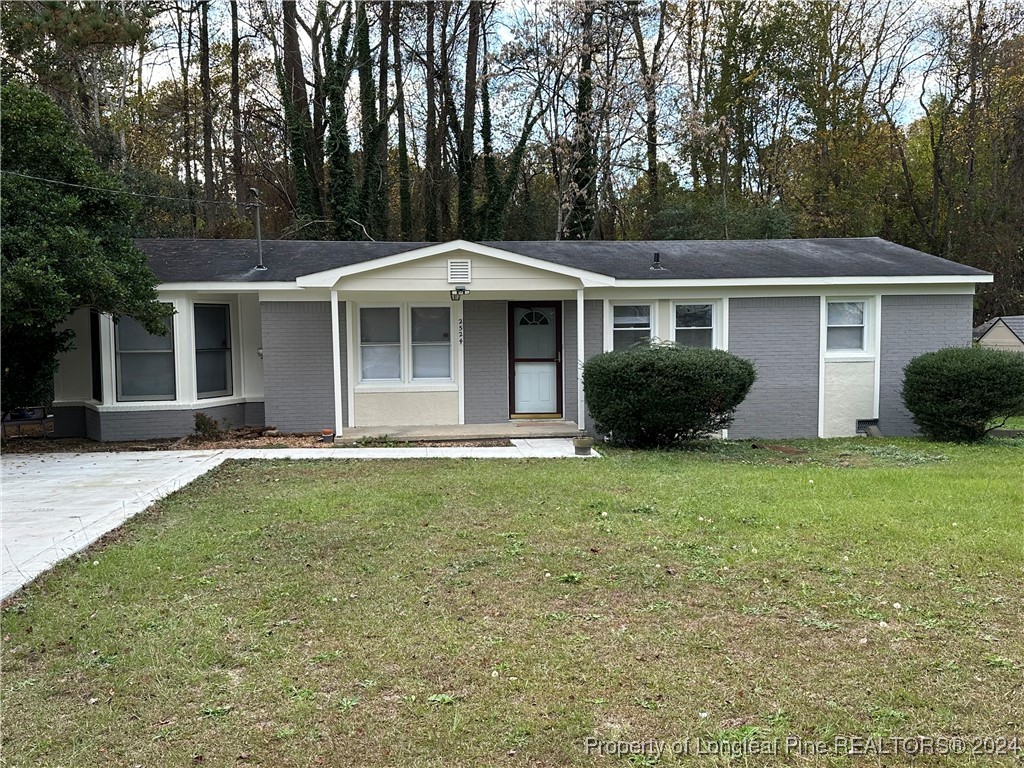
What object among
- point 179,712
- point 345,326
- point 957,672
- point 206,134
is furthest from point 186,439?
point 206,134

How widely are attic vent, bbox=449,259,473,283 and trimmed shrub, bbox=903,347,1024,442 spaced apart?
7.46 m

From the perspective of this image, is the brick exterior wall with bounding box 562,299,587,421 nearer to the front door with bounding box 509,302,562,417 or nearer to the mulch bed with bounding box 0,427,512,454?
the front door with bounding box 509,302,562,417

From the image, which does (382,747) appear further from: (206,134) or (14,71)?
(206,134)

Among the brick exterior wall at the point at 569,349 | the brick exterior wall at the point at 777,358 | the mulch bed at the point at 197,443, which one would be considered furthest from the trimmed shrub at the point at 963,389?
the mulch bed at the point at 197,443

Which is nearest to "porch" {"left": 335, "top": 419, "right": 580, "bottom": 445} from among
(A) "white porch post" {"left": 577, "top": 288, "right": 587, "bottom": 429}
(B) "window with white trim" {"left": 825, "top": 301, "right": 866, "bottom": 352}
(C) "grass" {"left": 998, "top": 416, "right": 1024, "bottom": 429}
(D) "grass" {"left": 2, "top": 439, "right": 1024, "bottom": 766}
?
(A) "white porch post" {"left": 577, "top": 288, "right": 587, "bottom": 429}

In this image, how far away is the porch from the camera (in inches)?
474

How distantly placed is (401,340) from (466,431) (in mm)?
2059

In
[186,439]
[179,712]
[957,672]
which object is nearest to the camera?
[179,712]

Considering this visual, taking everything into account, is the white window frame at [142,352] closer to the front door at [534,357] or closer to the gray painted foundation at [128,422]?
the gray painted foundation at [128,422]

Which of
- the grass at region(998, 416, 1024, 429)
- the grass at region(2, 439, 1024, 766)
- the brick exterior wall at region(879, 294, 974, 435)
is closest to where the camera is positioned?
the grass at region(2, 439, 1024, 766)

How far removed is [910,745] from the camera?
3127 millimetres

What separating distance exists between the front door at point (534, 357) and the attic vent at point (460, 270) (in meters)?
→ 1.62

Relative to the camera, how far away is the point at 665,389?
10477 mm

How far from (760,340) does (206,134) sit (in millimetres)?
19448
